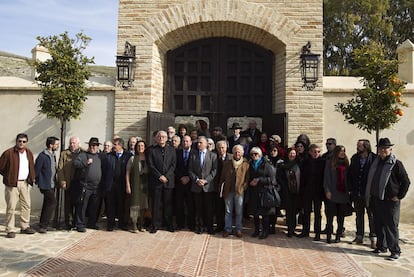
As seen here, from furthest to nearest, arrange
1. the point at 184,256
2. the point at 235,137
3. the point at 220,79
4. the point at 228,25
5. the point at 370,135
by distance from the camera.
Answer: the point at 220,79
the point at 228,25
the point at 370,135
the point at 235,137
the point at 184,256

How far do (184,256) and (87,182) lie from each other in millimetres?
2554

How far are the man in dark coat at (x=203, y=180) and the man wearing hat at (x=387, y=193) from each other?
2.71 meters

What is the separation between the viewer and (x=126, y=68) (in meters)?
8.23

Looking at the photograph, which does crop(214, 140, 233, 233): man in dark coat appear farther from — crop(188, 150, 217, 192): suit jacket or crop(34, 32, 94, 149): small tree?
crop(34, 32, 94, 149): small tree

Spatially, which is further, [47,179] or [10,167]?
[47,179]

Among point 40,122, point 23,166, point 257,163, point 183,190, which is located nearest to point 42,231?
point 23,166

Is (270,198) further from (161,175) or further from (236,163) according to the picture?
(161,175)

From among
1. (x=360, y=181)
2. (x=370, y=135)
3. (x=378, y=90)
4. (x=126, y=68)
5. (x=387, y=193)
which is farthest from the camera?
(x=126, y=68)

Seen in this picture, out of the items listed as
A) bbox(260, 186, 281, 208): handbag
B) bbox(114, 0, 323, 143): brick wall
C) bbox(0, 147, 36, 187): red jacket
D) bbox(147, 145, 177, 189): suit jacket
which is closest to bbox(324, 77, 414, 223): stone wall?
bbox(114, 0, 323, 143): brick wall

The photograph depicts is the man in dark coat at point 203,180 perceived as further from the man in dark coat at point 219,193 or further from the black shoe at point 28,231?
the black shoe at point 28,231

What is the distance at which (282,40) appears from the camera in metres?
8.24

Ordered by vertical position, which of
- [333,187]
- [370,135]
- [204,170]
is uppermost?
[370,135]

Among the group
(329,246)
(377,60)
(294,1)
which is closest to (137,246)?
(329,246)

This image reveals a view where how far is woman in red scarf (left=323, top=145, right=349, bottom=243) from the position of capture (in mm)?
5918
